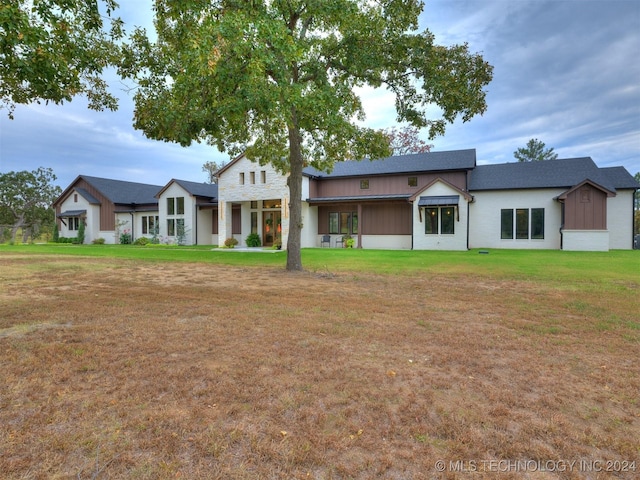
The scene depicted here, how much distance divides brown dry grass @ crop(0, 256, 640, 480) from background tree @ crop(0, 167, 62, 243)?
134 feet

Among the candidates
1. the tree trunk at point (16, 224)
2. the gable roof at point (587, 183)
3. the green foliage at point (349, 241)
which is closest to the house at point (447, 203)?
the gable roof at point (587, 183)

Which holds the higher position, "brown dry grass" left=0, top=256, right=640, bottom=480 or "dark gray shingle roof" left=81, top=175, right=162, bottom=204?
"dark gray shingle roof" left=81, top=175, right=162, bottom=204

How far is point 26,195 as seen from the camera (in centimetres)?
3684

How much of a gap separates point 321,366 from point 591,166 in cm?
2648

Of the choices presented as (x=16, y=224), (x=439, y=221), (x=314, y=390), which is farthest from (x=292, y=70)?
(x=16, y=224)

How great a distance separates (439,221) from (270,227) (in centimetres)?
1189

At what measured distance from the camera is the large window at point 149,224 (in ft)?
94.2

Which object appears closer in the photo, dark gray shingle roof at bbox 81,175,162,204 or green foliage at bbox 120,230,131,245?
green foliage at bbox 120,230,131,245

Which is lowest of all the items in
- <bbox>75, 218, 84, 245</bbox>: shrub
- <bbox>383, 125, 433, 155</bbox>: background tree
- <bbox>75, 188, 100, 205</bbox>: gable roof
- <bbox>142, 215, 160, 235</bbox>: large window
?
<bbox>75, 218, 84, 245</bbox>: shrub

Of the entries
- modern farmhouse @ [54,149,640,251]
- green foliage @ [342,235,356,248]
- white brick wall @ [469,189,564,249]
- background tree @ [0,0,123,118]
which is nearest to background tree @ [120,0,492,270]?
background tree @ [0,0,123,118]

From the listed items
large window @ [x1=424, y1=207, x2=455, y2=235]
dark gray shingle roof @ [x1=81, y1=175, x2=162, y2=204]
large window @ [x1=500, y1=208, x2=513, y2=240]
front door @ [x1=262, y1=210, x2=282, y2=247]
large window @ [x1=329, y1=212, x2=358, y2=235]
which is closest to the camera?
large window @ [x1=424, y1=207, x2=455, y2=235]

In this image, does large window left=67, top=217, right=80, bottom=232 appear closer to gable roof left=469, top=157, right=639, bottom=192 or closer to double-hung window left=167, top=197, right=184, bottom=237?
double-hung window left=167, top=197, right=184, bottom=237

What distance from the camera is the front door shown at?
25.0 m

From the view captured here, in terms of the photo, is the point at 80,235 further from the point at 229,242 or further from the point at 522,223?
the point at 522,223
